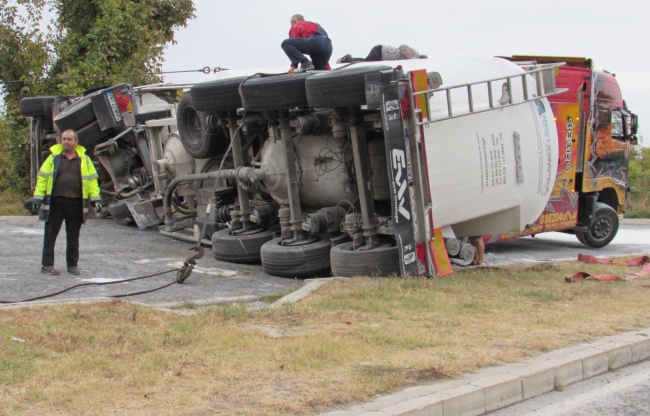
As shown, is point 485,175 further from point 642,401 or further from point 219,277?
point 642,401

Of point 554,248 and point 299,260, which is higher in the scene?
point 299,260

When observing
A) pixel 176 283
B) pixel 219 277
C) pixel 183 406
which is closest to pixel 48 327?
pixel 183 406

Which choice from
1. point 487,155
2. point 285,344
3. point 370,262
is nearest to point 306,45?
point 487,155

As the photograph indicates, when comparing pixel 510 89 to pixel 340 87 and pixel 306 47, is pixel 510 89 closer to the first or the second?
pixel 340 87

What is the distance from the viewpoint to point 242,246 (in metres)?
11.4

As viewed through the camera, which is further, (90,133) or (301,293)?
(90,133)

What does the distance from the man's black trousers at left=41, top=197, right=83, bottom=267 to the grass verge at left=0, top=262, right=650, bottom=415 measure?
221 cm

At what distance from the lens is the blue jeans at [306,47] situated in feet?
36.6

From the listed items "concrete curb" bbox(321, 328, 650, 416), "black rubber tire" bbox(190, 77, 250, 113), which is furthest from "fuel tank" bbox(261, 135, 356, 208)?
"concrete curb" bbox(321, 328, 650, 416)

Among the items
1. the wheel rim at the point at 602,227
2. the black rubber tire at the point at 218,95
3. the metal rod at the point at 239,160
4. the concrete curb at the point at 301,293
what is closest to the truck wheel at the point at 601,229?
the wheel rim at the point at 602,227

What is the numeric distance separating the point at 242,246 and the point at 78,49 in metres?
12.4

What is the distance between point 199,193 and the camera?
1311cm

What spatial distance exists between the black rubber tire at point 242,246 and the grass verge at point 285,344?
2.47 metres

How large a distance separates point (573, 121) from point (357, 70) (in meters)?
5.56
